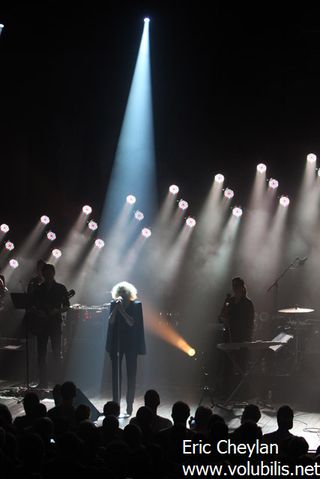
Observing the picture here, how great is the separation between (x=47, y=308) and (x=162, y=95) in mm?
5927

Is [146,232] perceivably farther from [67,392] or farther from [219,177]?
[67,392]

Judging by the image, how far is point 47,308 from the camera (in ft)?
31.2

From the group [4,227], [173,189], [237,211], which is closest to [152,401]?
[237,211]

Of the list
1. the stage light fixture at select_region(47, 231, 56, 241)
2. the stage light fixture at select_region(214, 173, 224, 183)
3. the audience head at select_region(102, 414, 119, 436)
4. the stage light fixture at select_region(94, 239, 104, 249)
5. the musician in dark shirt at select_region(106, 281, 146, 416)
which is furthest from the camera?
the stage light fixture at select_region(47, 231, 56, 241)

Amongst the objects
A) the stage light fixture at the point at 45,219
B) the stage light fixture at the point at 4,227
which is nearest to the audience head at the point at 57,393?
the stage light fixture at the point at 45,219

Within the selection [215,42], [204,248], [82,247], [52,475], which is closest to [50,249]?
[82,247]

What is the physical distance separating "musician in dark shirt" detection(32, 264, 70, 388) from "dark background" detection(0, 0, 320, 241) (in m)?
4.70

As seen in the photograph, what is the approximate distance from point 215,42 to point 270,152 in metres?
2.41

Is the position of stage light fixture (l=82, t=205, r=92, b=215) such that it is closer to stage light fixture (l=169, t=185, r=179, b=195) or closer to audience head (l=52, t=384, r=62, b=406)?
stage light fixture (l=169, t=185, r=179, b=195)

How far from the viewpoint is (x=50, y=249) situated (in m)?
14.6

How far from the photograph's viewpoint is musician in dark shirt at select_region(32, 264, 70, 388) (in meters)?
9.49

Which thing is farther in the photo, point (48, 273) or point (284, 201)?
point (284, 201)

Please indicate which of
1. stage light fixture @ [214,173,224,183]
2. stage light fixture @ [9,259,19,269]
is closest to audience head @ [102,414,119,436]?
stage light fixture @ [214,173,224,183]

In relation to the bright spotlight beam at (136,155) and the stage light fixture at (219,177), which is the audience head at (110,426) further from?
the bright spotlight beam at (136,155)
